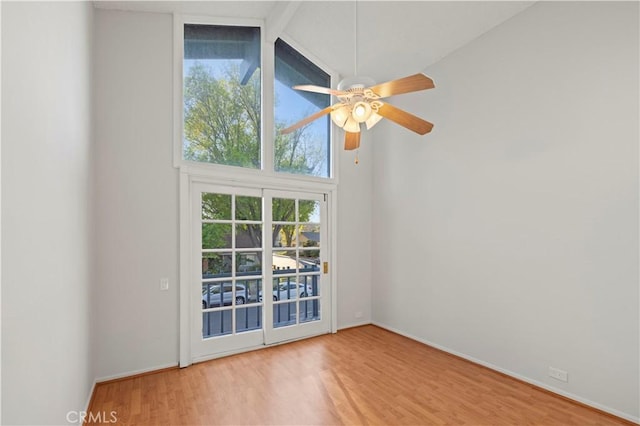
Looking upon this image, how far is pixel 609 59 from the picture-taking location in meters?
2.64

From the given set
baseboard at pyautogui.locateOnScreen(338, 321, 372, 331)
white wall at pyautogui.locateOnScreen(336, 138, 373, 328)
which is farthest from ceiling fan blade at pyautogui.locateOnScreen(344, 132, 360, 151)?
baseboard at pyautogui.locateOnScreen(338, 321, 372, 331)

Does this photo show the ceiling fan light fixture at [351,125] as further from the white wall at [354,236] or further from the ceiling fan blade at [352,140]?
the white wall at [354,236]

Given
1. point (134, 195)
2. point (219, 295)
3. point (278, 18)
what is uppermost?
point (278, 18)

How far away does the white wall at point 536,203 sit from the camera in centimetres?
257

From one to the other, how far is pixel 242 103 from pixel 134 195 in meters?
1.72

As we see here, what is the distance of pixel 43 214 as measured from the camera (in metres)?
1.57

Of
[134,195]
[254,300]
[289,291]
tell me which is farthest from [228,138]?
[289,291]

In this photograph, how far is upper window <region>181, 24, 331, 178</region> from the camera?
366 cm

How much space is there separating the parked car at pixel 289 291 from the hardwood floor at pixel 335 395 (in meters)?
0.73

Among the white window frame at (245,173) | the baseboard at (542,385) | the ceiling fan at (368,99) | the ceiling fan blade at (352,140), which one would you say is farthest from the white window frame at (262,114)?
the baseboard at (542,385)

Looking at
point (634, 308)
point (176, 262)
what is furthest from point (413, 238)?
point (176, 262)

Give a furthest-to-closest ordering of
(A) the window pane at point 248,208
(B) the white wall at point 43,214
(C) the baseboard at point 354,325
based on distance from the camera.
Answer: (C) the baseboard at point 354,325 → (A) the window pane at point 248,208 → (B) the white wall at point 43,214

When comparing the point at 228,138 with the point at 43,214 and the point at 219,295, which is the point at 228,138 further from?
the point at 43,214

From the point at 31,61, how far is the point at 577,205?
13.0 ft
